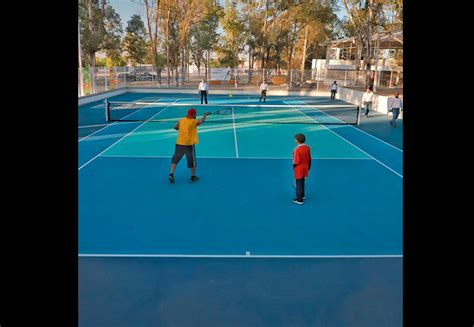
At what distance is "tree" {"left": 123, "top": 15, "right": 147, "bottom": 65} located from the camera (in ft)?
207

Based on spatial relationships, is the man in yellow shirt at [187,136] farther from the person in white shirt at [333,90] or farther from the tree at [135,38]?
the tree at [135,38]

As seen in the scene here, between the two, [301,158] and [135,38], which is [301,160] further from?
[135,38]

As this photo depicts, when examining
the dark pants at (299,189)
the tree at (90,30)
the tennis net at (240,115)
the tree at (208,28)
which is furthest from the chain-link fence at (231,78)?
the dark pants at (299,189)

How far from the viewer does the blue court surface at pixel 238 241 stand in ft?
15.5

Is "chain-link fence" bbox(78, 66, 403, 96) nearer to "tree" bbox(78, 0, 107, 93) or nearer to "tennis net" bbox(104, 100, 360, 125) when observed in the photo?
"tree" bbox(78, 0, 107, 93)

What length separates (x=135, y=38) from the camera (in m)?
64.2

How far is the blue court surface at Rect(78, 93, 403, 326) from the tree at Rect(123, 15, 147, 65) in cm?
5520

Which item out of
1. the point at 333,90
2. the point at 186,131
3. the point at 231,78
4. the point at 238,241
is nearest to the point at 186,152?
the point at 186,131
